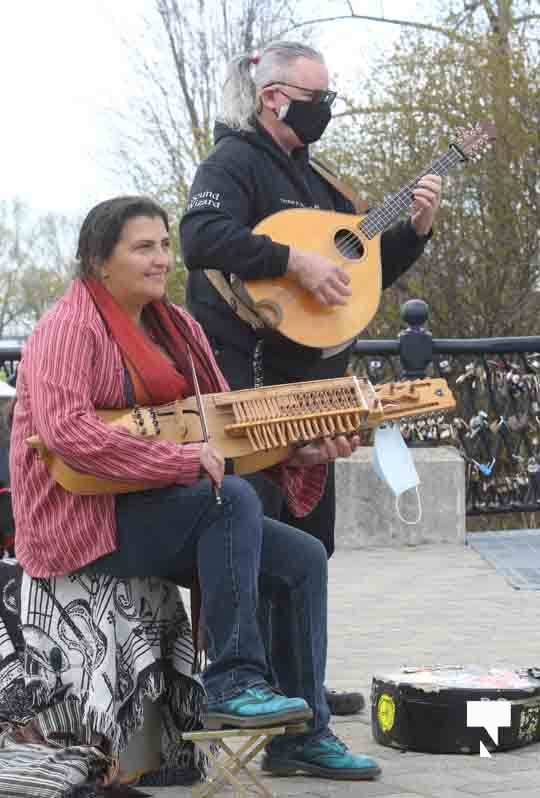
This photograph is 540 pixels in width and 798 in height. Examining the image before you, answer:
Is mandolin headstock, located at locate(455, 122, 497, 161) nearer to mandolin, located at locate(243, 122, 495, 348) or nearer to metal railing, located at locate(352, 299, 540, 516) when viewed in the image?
mandolin, located at locate(243, 122, 495, 348)

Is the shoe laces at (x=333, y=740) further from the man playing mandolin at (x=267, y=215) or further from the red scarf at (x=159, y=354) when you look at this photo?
the man playing mandolin at (x=267, y=215)

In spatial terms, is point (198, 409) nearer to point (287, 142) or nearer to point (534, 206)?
point (287, 142)

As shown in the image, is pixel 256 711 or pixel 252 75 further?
pixel 252 75

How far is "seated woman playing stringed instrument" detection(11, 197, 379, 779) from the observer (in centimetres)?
350

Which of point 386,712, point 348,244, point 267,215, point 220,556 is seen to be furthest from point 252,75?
point 386,712

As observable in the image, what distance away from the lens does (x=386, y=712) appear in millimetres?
4230

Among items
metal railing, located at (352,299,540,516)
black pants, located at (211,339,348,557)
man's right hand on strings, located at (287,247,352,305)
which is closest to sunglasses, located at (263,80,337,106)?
man's right hand on strings, located at (287,247,352,305)

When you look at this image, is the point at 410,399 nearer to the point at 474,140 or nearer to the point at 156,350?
the point at 156,350

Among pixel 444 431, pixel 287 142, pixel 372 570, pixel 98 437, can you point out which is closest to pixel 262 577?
pixel 98 437

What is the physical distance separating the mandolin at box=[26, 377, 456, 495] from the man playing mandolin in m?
0.48

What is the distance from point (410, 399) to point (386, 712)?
38.2 inches

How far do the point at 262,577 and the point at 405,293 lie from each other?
895cm

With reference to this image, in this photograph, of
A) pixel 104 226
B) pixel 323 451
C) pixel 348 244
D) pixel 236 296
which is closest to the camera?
pixel 104 226

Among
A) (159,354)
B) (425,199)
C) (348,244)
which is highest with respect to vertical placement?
(425,199)
